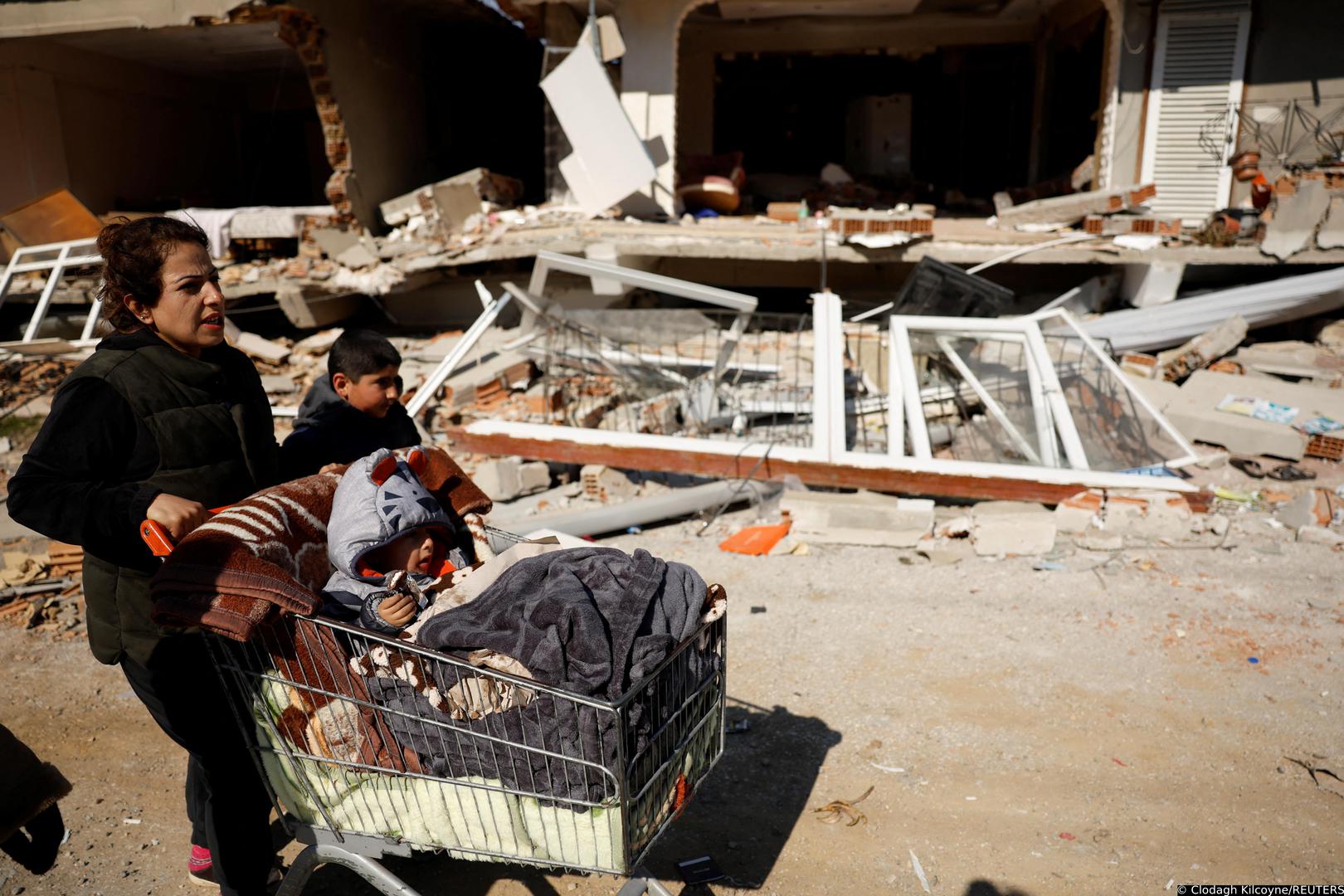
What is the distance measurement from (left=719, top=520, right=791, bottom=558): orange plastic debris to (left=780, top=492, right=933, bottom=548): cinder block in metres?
0.12

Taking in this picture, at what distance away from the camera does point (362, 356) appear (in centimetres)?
290

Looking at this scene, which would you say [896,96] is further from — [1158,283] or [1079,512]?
[1079,512]

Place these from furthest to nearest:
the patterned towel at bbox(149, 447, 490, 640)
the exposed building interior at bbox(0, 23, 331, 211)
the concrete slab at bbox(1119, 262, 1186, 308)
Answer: the exposed building interior at bbox(0, 23, 331, 211), the concrete slab at bbox(1119, 262, 1186, 308), the patterned towel at bbox(149, 447, 490, 640)

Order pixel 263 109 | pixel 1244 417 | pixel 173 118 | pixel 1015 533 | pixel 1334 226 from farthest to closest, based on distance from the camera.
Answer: pixel 263 109
pixel 173 118
pixel 1334 226
pixel 1244 417
pixel 1015 533

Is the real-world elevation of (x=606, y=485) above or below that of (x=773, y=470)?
below

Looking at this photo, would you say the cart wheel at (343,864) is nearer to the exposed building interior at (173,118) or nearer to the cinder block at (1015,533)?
the cinder block at (1015,533)

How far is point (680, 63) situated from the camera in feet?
46.1

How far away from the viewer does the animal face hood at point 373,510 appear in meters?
2.05

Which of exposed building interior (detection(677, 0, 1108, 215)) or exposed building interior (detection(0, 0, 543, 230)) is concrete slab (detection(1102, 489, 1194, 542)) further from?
exposed building interior (detection(0, 0, 543, 230))

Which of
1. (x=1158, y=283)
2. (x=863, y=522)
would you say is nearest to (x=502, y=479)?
(x=863, y=522)

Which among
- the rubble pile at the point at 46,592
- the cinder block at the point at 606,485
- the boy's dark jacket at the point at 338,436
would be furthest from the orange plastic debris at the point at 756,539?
the rubble pile at the point at 46,592

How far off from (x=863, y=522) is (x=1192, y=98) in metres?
8.27

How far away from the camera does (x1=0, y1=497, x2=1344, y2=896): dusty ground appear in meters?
2.78

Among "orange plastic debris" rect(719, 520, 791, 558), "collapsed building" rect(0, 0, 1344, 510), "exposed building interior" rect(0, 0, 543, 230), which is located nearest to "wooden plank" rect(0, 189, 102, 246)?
"collapsed building" rect(0, 0, 1344, 510)
